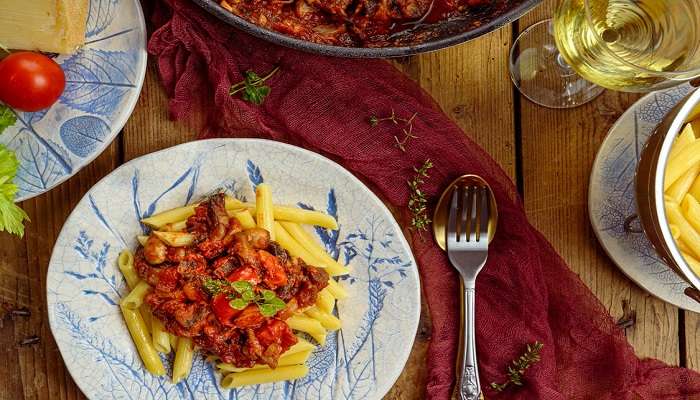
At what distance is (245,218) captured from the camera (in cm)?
221

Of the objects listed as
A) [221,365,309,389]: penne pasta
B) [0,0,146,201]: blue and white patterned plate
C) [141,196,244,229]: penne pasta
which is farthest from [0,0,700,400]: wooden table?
[221,365,309,389]: penne pasta

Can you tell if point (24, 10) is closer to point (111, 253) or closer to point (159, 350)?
point (111, 253)

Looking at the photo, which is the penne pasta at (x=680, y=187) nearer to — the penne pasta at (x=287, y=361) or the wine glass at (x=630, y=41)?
the wine glass at (x=630, y=41)

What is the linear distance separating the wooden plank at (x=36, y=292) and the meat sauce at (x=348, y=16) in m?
0.62

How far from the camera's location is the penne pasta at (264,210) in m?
2.20

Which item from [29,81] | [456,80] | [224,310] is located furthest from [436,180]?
[29,81]

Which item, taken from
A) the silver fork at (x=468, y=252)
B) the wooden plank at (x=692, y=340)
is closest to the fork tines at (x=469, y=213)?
the silver fork at (x=468, y=252)

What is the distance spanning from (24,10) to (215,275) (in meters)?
0.89

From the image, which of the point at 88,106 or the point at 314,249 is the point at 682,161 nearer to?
the point at 314,249

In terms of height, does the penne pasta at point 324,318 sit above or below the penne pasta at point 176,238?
below

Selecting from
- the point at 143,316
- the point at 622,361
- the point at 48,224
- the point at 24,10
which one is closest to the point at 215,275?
the point at 143,316

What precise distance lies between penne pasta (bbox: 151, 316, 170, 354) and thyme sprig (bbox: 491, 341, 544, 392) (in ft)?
3.15

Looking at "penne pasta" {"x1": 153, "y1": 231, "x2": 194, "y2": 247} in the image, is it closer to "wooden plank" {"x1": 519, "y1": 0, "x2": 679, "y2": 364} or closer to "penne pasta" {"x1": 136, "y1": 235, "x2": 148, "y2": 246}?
"penne pasta" {"x1": 136, "y1": 235, "x2": 148, "y2": 246}

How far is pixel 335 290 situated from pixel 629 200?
91 centimetres
